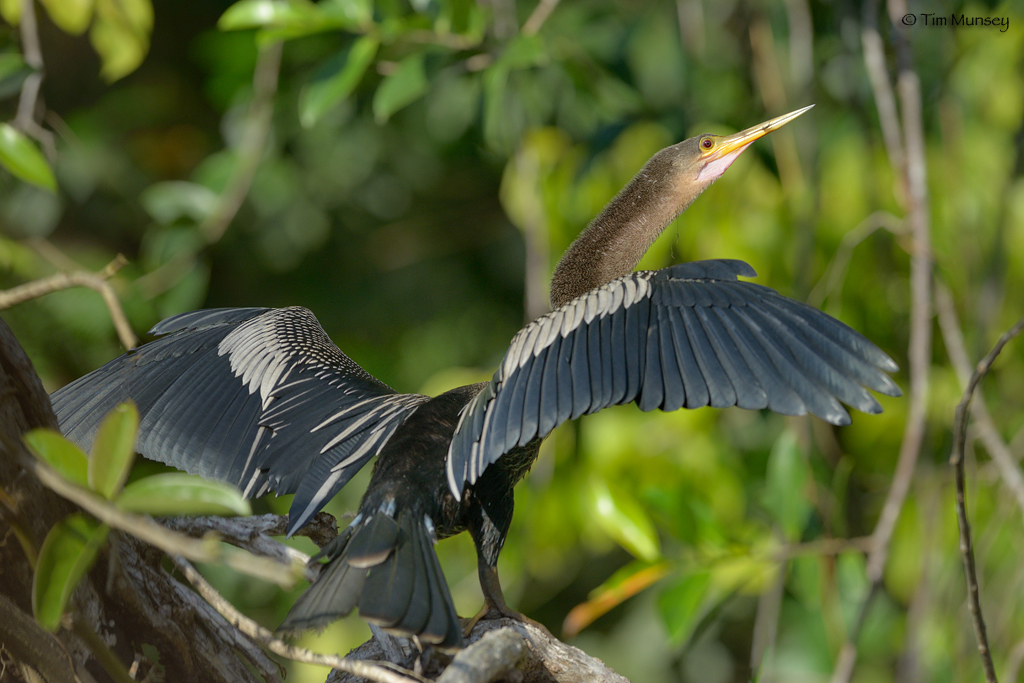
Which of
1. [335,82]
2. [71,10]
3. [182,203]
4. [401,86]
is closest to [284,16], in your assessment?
[335,82]

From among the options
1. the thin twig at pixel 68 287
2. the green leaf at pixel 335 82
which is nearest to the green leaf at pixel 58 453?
the thin twig at pixel 68 287

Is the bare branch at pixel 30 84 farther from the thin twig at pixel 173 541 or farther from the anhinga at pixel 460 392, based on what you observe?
the thin twig at pixel 173 541

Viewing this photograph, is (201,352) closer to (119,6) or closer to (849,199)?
(119,6)

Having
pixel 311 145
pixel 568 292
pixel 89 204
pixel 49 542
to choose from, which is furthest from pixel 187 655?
pixel 89 204

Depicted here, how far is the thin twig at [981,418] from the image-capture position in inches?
69.3

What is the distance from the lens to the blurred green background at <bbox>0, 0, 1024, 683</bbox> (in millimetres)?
2074

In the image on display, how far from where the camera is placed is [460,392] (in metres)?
1.62

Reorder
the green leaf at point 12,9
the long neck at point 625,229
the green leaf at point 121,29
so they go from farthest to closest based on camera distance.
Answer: the green leaf at point 121,29 < the green leaf at point 12,9 < the long neck at point 625,229

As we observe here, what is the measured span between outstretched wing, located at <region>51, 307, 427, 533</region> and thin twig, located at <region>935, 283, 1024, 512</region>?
1.18 meters

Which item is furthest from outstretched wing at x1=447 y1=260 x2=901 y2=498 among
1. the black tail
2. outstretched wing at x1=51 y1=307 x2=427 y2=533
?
outstretched wing at x1=51 y1=307 x2=427 y2=533

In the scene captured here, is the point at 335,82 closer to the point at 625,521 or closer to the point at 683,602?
the point at 625,521

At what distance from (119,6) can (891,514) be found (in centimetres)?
209

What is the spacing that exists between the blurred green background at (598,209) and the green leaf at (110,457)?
1287 mm

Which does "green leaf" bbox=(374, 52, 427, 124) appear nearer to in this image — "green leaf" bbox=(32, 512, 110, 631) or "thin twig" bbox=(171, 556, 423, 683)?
"thin twig" bbox=(171, 556, 423, 683)
